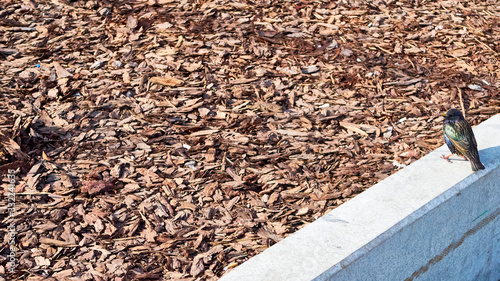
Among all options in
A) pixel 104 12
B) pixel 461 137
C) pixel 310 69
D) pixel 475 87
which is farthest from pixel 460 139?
pixel 104 12

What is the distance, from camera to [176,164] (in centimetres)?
434

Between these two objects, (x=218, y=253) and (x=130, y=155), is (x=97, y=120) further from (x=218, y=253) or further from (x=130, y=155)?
(x=218, y=253)

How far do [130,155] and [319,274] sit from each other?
2291 mm

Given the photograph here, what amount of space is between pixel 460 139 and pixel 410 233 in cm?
90

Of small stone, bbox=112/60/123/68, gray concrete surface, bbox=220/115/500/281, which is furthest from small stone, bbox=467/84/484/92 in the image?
small stone, bbox=112/60/123/68

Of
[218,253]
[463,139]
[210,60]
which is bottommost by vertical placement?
[218,253]

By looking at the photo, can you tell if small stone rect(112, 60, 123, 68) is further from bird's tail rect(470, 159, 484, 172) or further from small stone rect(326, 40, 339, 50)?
bird's tail rect(470, 159, 484, 172)

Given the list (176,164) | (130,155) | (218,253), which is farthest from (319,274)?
(130,155)

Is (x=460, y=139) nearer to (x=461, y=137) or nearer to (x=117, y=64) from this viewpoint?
(x=461, y=137)

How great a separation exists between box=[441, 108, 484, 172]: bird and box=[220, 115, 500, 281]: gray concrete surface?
0.28ft

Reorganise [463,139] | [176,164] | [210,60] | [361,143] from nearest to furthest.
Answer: [463,139] → [176,164] → [361,143] → [210,60]

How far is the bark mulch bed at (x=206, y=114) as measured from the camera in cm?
373

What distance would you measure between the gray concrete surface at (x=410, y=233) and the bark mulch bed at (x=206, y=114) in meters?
0.62

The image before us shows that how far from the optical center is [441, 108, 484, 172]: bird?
351 centimetres
